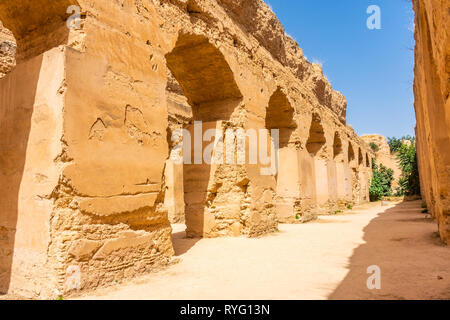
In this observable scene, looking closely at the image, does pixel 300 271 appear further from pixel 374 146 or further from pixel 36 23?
pixel 374 146

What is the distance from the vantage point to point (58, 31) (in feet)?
13.8

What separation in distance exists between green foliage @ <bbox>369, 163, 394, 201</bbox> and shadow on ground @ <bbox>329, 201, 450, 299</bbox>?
20.4m

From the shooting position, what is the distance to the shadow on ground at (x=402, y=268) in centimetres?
329

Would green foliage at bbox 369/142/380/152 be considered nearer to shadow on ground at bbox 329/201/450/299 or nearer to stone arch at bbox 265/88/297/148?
stone arch at bbox 265/88/297/148

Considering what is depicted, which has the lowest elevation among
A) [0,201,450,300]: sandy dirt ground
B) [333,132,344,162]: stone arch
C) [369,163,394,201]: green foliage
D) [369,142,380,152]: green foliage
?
[0,201,450,300]: sandy dirt ground

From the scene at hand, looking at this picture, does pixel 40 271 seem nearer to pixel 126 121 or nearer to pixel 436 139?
pixel 126 121

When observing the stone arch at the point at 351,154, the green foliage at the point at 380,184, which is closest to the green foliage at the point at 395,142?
the green foliage at the point at 380,184

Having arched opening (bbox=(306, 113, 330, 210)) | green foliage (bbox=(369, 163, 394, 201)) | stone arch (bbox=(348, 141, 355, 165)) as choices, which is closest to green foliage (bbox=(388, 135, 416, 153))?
green foliage (bbox=(369, 163, 394, 201))

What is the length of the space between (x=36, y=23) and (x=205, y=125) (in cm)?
402

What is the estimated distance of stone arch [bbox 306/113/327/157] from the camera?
13.8 m

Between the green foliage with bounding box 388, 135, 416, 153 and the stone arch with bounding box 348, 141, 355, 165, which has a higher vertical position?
the green foliage with bounding box 388, 135, 416, 153

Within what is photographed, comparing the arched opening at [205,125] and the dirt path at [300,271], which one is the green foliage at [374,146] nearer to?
the dirt path at [300,271]

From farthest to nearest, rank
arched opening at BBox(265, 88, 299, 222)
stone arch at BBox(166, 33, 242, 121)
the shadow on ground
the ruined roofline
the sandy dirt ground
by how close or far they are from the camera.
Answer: arched opening at BBox(265, 88, 299, 222) < the ruined roofline < stone arch at BBox(166, 33, 242, 121) < the sandy dirt ground < the shadow on ground

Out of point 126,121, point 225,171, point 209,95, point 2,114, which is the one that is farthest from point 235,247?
point 2,114
